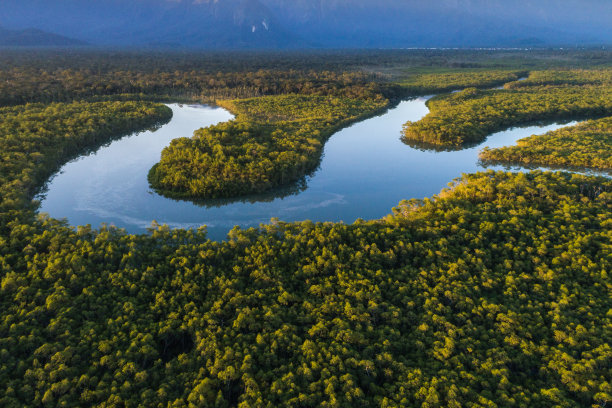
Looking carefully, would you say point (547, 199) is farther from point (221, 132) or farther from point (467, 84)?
point (467, 84)

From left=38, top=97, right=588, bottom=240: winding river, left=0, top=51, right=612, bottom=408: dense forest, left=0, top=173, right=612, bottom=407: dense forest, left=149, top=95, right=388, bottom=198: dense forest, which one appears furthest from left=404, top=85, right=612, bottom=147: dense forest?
left=0, top=173, right=612, bottom=407: dense forest

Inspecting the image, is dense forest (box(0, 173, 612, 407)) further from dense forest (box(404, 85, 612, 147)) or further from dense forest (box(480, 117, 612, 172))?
dense forest (box(404, 85, 612, 147))

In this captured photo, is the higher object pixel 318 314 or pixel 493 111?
pixel 493 111

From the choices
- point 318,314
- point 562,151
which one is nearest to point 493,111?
point 562,151

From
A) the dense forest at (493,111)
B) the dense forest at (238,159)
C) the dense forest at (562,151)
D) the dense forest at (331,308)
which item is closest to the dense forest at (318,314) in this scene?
the dense forest at (331,308)

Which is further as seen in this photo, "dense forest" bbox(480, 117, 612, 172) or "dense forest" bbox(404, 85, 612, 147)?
"dense forest" bbox(404, 85, 612, 147)

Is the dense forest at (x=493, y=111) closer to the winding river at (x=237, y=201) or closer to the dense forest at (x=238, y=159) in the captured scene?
the winding river at (x=237, y=201)

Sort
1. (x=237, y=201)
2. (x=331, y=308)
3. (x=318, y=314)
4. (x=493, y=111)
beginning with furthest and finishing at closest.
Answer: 1. (x=493, y=111)
2. (x=237, y=201)
3. (x=331, y=308)
4. (x=318, y=314)

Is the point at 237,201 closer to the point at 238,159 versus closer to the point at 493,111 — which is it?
the point at 238,159

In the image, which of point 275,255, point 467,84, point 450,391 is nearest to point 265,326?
point 275,255
